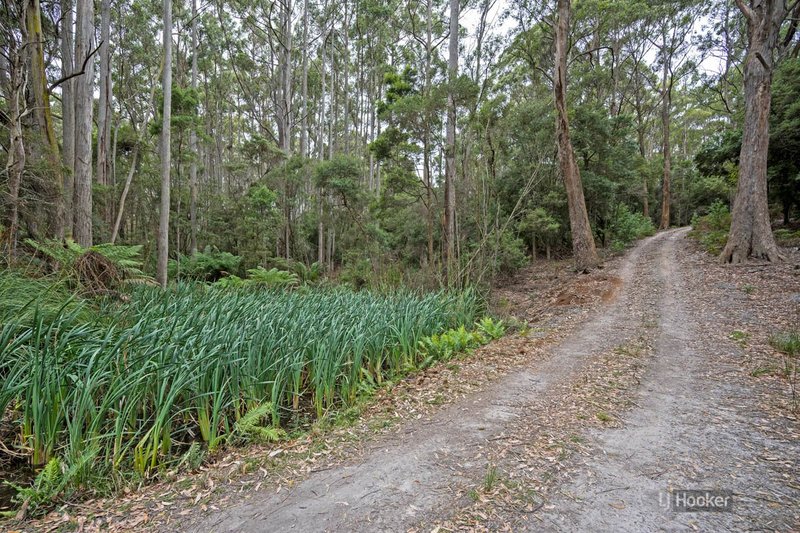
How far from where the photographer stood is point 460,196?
844cm

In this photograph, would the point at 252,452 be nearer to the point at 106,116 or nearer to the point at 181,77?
the point at 106,116

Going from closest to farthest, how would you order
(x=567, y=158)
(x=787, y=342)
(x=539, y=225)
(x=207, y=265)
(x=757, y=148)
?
1. (x=787, y=342)
2. (x=757, y=148)
3. (x=567, y=158)
4. (x=539, y=225)
5. (x=207, y=265)

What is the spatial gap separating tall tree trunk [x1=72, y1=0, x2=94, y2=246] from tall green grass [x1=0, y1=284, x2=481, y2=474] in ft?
13.5

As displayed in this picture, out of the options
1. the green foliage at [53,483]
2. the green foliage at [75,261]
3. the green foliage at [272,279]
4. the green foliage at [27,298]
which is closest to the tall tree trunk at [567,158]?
the green foliage at [272,279]

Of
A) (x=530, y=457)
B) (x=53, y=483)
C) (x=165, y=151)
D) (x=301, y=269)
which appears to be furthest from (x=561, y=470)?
(x=301, y=269)

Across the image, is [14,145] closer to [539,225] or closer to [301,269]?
[301,269]

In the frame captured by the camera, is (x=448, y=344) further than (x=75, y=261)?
No

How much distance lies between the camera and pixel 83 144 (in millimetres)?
6844

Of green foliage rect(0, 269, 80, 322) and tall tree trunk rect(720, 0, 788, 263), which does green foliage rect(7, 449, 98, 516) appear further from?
tall tree trunk rect(720, 0, 788, 263)

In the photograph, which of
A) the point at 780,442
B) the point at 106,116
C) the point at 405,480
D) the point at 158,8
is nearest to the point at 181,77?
the point at 158,8

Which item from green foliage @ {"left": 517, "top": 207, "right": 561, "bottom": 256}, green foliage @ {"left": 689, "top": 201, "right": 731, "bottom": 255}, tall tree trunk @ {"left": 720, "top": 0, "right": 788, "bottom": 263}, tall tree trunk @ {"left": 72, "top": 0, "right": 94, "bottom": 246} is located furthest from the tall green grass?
green foliage @ {"left": 689, "top": 201, "right": 731, "bottom": 255}

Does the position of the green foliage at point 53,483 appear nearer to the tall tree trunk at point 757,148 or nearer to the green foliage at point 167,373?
the green foliage at point 167,373

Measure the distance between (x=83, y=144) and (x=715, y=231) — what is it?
59.1ft

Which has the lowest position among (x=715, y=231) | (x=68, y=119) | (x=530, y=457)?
(x=530, y=457)
